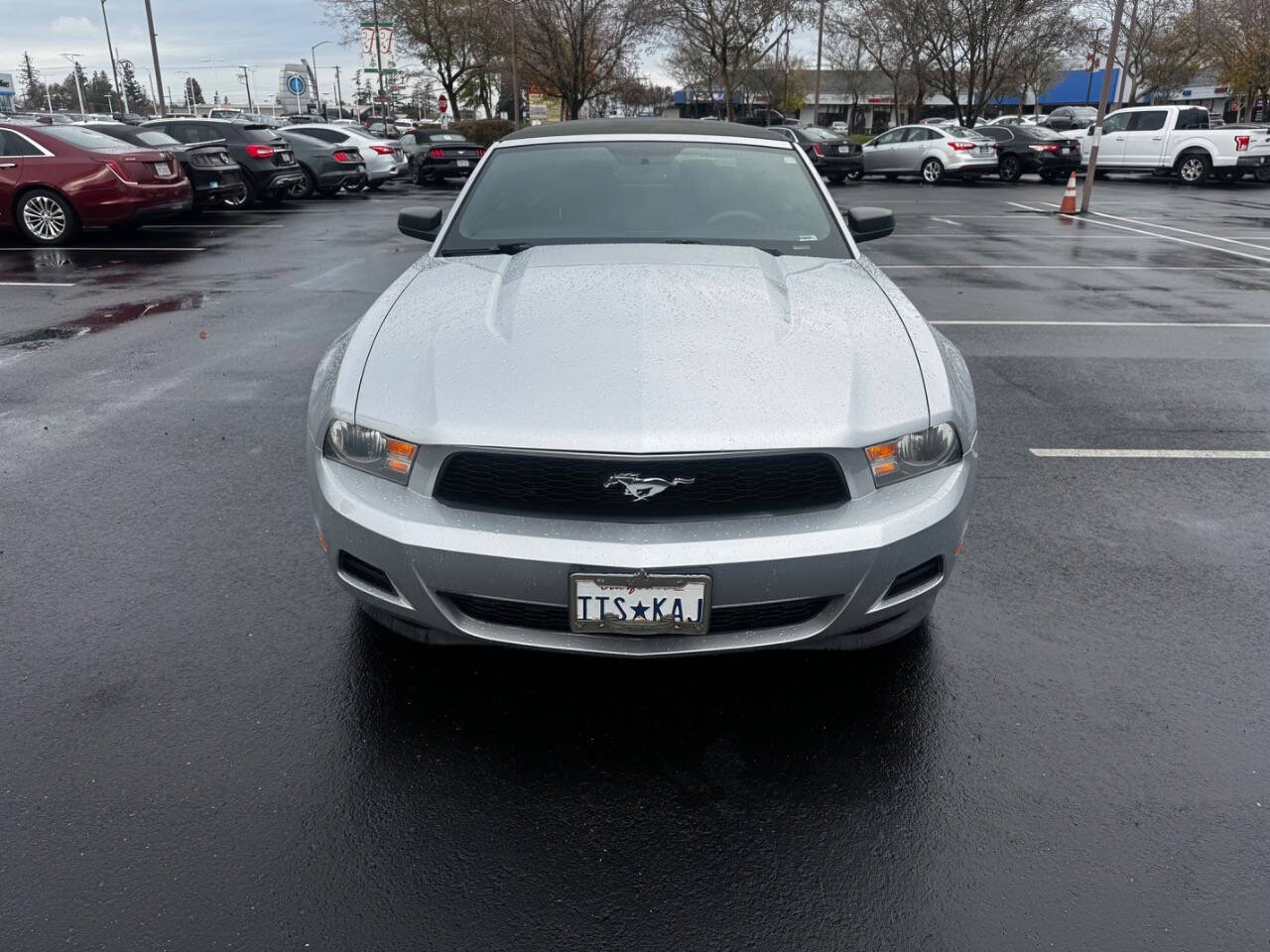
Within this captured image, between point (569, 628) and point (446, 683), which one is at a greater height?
point (569, 628)

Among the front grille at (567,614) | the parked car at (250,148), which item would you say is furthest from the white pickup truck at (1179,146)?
the front grille at (567,614)

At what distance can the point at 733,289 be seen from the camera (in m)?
3.23

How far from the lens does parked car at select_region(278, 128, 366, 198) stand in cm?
2052

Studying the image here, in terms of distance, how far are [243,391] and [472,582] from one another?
430cm

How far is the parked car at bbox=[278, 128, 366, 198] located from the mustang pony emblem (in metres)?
19.7

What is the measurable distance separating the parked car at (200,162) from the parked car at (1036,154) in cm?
1991

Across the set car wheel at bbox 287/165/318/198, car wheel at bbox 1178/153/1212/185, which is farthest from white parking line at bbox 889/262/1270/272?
car wheel at bbox 1178/153/1212/185

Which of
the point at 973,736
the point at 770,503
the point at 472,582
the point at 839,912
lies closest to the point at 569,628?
the point at 472,582

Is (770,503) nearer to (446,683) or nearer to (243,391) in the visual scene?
(446,683)

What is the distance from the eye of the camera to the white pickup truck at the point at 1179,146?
2452 centimetres

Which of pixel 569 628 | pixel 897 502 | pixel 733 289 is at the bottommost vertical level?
pixel 569 628

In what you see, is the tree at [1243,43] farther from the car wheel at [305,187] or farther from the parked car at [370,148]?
the car wheel at [305,187]

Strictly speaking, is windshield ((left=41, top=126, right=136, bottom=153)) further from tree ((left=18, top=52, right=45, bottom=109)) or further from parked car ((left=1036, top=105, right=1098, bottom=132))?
tree ((left=18, top=52, right=45, bottom=109))

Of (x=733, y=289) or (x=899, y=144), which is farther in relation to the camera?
(x=899, y=144)
